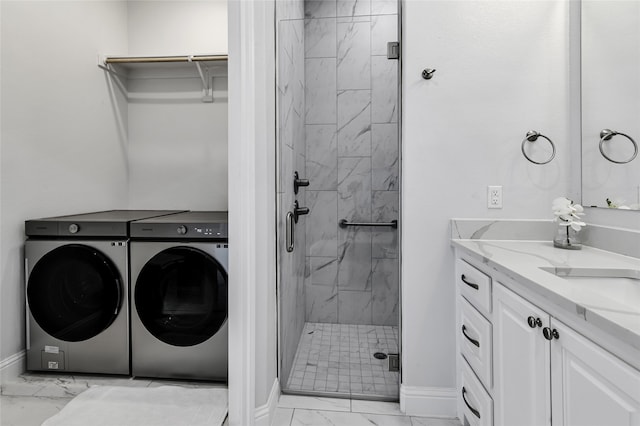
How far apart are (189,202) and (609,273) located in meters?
2.76

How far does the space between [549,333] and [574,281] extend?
A: 34 centimetres

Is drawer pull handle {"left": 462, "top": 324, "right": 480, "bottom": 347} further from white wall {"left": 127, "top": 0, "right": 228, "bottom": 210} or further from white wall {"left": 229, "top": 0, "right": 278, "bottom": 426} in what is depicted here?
white wall {"left": 127, "top": 0, "right": 228, "bottom": 210}

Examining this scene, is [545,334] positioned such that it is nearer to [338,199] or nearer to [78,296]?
[338,199]

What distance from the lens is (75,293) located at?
1.98 m

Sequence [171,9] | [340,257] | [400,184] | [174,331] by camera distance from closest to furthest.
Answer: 1. [400,184]
2. [174,331]
3. [340,257]
4. [171,9]

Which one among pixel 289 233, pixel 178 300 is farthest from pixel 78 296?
pixel 289 233

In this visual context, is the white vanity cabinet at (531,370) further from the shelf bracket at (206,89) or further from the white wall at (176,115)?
the shelf bracket at (206,89)

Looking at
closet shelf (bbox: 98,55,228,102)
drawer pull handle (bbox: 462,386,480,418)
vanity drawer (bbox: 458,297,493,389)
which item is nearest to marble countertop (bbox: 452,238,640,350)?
vanity drawer (bbox: 458,297,493,389)

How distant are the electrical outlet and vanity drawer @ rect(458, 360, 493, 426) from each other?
2.56 ft

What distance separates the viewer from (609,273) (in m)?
1.12

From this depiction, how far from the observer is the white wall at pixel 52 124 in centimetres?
188

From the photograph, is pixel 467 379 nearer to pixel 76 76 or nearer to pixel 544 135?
pixel 544 135

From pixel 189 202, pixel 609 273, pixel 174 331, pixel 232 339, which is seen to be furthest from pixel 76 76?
pixel 609 273

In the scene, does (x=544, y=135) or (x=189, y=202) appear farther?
(x=189, y=202)
